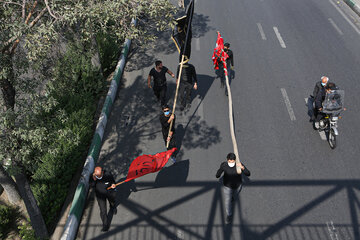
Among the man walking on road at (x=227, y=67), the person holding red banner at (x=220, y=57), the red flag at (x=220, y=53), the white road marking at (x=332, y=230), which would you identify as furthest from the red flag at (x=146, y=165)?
the man walking on road at (x=227, y=67)

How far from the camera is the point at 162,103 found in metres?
11.5

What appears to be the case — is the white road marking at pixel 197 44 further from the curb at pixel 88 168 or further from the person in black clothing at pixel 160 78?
the person in black clothing at pixel 160 78

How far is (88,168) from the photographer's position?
29.8 feet

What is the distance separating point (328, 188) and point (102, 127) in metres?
6.76

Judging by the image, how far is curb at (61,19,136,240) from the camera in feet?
25.5

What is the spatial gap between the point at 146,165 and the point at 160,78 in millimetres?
3494

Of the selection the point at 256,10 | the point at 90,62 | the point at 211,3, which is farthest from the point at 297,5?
the point at 90,62

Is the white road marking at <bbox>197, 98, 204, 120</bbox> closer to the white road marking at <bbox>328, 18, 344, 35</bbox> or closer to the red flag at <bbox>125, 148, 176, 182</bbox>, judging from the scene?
the red flag at <bbox>125, 148, 176, 182</bbox>

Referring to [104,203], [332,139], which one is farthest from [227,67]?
[104,203]

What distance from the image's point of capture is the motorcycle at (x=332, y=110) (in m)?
9.38

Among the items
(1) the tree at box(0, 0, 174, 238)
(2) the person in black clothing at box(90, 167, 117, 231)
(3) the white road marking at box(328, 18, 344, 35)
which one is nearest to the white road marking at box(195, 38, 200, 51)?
(3) the white road marking at box(328, 18, 344, 35)

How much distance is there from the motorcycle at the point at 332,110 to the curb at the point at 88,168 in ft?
21.7

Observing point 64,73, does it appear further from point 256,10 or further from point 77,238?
point 256,10

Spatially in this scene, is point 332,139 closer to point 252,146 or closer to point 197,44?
point 252,146
